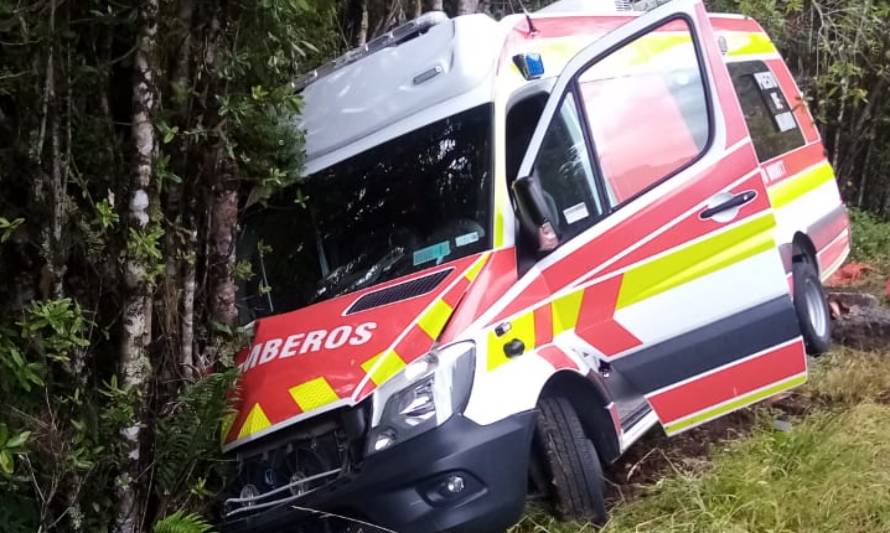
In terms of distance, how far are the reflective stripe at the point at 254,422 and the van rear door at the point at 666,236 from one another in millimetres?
1320

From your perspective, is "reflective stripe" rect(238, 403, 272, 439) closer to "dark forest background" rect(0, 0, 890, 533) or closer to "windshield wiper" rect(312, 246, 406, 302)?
"dark forest background" rect(0, 0, 890, 533)

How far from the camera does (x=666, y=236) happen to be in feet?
13.5

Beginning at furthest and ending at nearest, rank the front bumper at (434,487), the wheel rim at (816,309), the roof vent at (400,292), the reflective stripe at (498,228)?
the wheel rim at (816,309)
the reflective stripe at (498,228)
the roof vent at (400,292)
the front bumper at (434,487)

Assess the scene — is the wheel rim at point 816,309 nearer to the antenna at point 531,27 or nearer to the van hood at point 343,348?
the antenna at point 531,27

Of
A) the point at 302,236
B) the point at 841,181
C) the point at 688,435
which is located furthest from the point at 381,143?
the point at 841,181

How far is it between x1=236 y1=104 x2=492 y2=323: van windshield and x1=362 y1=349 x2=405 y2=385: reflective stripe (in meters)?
0.59

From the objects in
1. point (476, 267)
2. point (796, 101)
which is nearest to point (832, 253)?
point (796, 101)

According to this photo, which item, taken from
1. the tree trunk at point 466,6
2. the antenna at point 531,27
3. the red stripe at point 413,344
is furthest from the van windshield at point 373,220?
the tree trunk at point 466,6

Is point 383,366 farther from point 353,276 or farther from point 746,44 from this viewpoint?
point 746,44

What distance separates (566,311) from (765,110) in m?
2.83

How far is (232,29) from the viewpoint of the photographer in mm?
A: 3910

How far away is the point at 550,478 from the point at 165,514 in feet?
5.35

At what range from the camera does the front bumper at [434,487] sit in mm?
3156

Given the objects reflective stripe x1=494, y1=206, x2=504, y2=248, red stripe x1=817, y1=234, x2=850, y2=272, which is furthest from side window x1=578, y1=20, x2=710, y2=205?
red stripe x1=817, y1=234, x2=850, y2=272
